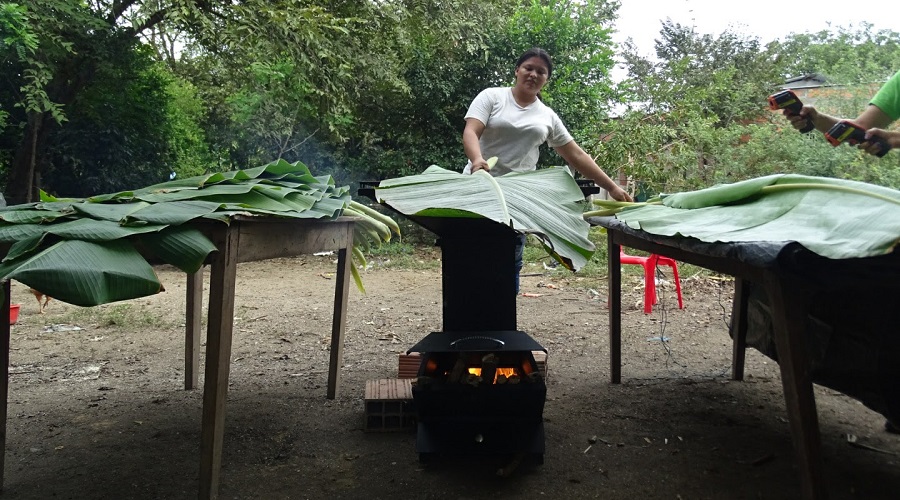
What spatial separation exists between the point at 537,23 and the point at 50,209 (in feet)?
31.6

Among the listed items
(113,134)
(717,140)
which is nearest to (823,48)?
(717,140)

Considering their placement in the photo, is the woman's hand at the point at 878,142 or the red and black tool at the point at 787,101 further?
the red and black tool at the point at 787,101

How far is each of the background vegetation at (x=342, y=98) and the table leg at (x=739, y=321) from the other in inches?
184

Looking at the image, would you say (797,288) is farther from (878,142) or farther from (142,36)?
(142,36)

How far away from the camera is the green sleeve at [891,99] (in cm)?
302

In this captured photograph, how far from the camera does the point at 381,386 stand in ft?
10.7

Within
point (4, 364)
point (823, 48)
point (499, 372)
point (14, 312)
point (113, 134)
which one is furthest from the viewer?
point (823, 48)

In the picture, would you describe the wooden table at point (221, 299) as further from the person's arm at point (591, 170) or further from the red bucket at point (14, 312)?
the red bucket at point (14, 312)

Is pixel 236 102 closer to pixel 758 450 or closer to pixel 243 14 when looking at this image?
pixel 243 14

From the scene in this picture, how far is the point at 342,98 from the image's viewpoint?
32.5ft

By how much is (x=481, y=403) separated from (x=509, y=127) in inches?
73.5

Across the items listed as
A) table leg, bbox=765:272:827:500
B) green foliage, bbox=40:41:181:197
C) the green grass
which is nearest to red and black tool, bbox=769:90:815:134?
table leg, bbox=765:272:827:500

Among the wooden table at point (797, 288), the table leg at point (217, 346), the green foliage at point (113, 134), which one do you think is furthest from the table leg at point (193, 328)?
the green foliage at point (113, 134)

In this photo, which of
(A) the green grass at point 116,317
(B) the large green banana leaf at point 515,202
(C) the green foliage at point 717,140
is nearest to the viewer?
(B) the large green banana leaf at point 515,202
